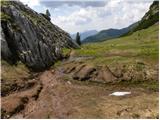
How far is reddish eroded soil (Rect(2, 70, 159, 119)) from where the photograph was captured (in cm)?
3556

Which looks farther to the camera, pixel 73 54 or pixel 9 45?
pixel 73 54

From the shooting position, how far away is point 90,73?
56969 mm

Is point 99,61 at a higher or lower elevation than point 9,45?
lower

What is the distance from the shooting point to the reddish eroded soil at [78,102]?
117ft

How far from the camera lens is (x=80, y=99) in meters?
41.9

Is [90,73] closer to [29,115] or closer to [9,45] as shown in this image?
[9,45]

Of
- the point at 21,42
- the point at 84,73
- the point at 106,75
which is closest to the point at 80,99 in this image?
the point at 106,75

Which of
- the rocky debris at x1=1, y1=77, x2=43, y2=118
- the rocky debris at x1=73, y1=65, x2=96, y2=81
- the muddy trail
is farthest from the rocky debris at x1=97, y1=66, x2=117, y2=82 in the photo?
the rocky debris at x1=1, y1=77, x2=43, y2=118

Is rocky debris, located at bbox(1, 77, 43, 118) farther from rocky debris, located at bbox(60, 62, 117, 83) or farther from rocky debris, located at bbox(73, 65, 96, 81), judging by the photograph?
rocky debris, located at bbox(60, 62, 117, 83)

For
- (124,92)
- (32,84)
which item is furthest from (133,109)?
(32,84)

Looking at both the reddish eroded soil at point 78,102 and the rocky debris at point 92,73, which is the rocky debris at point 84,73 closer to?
the rocky debris at point 92,73

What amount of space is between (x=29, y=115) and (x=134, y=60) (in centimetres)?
2979

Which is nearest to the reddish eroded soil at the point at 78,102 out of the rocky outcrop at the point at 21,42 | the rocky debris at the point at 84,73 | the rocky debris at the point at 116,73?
the rocky debris at the point at 116,73

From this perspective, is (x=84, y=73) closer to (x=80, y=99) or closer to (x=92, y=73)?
(x=92, y=73)
